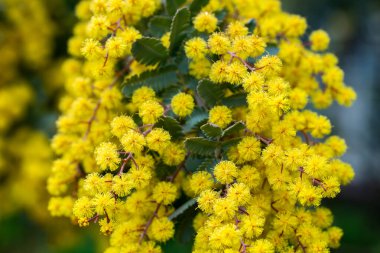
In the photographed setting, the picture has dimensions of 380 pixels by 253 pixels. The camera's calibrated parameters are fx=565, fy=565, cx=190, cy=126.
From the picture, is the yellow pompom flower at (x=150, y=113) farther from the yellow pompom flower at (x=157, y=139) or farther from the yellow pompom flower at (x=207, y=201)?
the yellow pompom flower at (x=207, y=201)

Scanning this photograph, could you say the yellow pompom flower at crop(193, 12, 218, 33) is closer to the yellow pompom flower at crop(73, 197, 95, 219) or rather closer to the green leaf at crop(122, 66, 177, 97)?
the green leaf at crop(122, 66, 177, 97)

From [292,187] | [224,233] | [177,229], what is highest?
[292,187]

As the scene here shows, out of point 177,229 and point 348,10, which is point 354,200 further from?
point 177,229

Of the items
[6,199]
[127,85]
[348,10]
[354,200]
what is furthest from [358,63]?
[127,85]

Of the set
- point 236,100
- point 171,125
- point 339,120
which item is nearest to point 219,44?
point 236,100

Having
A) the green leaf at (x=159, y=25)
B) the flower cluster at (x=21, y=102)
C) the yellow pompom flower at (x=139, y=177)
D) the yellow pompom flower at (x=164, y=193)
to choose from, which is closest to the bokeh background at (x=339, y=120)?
the flower cluster at (x=21, y=102)

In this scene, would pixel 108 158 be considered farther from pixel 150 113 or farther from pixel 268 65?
pixel 268 65
